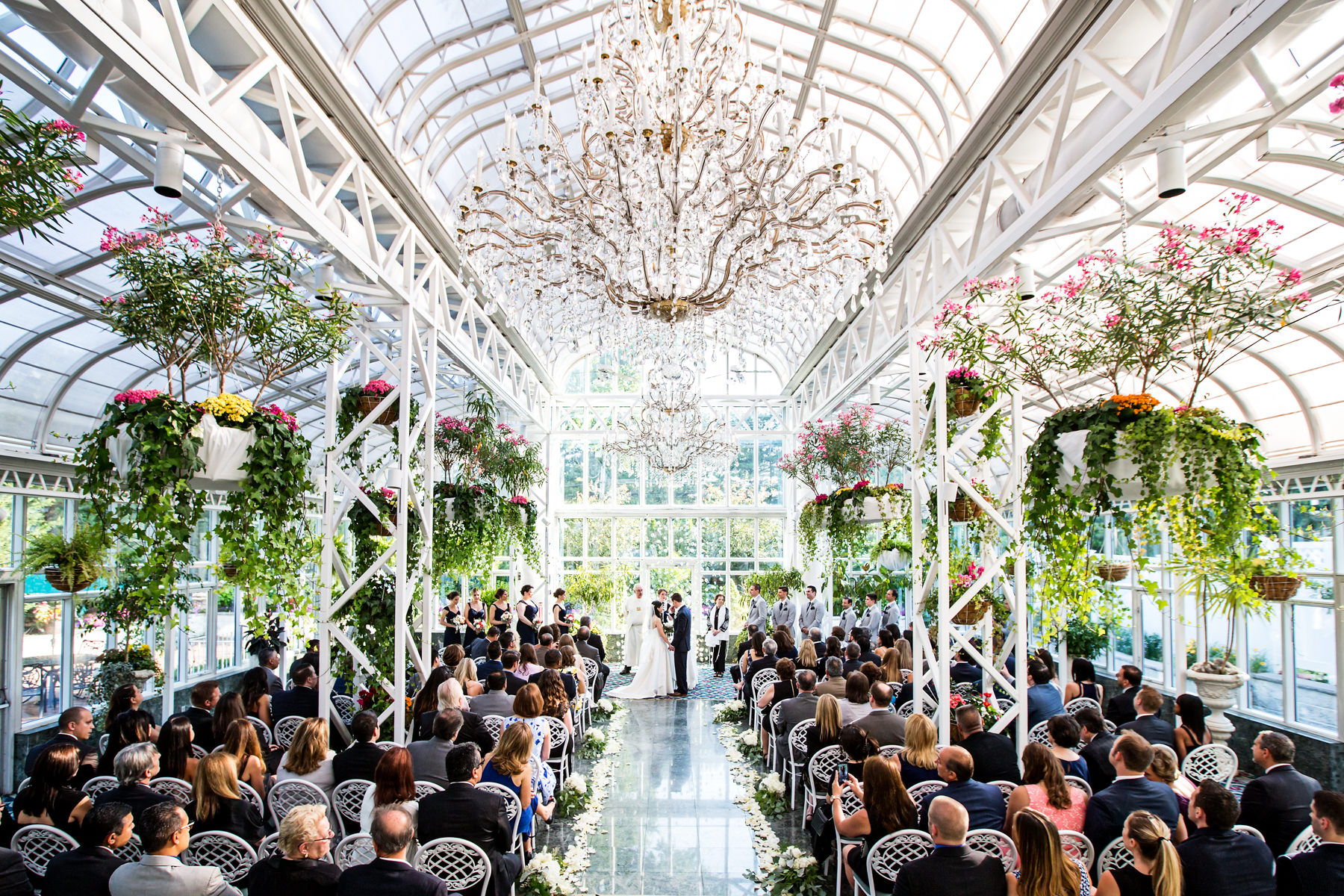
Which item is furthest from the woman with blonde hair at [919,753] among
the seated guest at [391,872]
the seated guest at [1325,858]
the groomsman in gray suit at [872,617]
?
the groomsman in gray suit at [872,617]

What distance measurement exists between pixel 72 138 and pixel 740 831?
6102 millimetres

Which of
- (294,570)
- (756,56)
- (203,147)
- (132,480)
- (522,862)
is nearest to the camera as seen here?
(132,480)

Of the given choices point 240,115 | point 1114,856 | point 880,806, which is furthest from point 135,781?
point 1114,856

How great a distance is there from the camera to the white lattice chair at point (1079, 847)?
3.71 meters

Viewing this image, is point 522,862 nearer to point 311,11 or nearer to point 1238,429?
point 1238,429

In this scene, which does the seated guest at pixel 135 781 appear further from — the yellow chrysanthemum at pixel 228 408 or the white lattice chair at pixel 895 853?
the white lattice chair at pixel 895 853

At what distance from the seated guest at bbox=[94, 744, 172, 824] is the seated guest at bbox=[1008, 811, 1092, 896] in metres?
3.86

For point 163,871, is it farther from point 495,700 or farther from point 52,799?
point 495,700

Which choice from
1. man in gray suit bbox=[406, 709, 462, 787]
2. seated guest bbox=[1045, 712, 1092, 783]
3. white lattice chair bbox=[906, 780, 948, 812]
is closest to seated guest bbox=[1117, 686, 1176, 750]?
seated guest bbox=[1045, 712, 1092, 783]

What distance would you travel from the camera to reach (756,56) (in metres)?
6.66

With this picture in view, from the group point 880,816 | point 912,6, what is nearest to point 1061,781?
point 880,816

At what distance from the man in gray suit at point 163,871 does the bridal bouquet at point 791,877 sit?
11.1 feet

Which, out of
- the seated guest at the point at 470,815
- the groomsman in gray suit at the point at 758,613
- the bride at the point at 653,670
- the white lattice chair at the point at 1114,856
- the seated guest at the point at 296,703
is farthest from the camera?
the groomsman in gray suit at the point at 758,613

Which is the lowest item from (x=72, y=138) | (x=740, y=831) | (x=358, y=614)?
(x=740, y=831)
